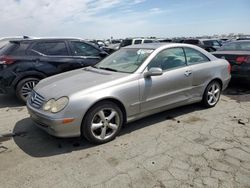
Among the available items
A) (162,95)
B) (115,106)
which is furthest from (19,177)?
(162,95)

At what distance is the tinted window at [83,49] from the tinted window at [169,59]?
3.03 m

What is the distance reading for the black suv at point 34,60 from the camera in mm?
6012

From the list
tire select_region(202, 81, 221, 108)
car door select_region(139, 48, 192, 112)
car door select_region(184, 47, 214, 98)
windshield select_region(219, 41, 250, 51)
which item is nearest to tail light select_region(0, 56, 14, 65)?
car door select_region(139, 48, 192, 112)

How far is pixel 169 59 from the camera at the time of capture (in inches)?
190

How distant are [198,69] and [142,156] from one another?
2497mm

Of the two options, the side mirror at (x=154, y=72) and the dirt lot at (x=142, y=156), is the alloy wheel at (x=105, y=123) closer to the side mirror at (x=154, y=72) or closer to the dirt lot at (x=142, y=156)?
the dirt lot at (x=142, y=156)

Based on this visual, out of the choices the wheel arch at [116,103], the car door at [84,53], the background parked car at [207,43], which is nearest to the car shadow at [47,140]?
the wheel arch at [116,103]

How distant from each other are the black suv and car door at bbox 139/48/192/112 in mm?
2937

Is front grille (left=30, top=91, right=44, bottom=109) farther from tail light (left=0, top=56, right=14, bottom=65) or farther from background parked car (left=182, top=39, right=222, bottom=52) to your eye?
background parked car (left=182, top=39, right=222, bottom=52)

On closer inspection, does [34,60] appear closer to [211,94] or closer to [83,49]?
[83,49]

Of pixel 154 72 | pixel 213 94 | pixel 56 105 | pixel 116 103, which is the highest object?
pixel 154 72

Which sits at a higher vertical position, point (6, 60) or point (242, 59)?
point (6, 60)

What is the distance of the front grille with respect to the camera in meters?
3.90

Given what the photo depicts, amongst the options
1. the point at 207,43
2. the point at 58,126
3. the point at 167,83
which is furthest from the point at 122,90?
the point at 207,43
